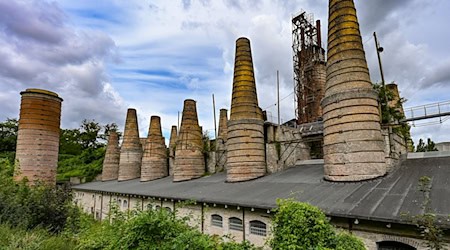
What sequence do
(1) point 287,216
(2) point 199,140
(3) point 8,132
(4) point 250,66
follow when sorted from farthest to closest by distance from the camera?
1. (3) point 8,132
2. (2) point 199,140
3. (4) point 250,66
4. (1) point 287,216

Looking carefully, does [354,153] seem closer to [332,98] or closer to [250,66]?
[332,98]

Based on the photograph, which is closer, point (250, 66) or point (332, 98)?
point (332, 98)

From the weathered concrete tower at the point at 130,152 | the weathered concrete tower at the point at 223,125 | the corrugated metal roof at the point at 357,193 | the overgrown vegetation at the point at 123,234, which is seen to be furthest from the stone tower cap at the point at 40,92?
the corrugated metal roof at the point at 357,193

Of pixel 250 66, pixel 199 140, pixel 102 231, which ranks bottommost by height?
pixel 102 231

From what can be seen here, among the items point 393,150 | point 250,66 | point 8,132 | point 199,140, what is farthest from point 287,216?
point 8,132

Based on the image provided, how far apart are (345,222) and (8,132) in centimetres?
5392

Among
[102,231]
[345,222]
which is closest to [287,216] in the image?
[345,222]

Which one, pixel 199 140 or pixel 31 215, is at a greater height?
pixel 199 140

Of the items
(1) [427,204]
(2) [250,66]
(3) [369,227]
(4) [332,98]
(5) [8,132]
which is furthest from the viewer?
(5) [8,132]

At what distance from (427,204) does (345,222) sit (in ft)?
7.62

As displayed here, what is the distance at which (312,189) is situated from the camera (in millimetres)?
11703

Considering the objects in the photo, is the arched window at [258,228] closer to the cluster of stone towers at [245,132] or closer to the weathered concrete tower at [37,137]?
the cluster of stone towers at [245,132]

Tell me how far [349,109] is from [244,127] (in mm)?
7152

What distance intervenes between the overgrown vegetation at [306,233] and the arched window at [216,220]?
6991 mm
